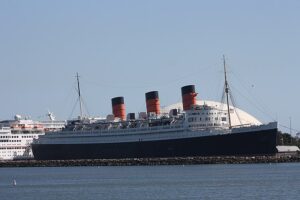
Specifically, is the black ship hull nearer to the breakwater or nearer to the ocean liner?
the ocean liner

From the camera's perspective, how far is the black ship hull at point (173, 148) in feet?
349

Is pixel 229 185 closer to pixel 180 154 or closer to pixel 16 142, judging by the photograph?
pixel 180 154

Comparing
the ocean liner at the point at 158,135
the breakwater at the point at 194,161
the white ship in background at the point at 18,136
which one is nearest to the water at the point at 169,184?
the breakwater at the point at 194,161

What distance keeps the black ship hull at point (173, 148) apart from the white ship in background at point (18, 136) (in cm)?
966

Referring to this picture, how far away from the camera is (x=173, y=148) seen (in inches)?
4461

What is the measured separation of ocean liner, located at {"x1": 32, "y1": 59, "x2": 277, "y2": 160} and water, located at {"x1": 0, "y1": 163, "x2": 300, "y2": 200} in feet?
→ 53.0

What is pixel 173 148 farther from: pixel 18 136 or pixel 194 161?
pixel 18 136

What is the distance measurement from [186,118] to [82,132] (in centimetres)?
1684

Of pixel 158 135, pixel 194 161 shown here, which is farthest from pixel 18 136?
pixel 194 161

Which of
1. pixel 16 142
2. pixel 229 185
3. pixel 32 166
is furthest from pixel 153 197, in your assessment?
pixel 16 142

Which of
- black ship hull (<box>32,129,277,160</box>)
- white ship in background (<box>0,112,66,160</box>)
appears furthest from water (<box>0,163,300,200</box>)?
white ship in background (<box>0,112,66,160</box>)

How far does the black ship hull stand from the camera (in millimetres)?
106438

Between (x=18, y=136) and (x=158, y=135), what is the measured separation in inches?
1238

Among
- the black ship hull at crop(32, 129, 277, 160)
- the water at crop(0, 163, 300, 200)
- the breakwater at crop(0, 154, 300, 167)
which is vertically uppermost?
the black ship hull at crop(32, 129, 277, 160)
